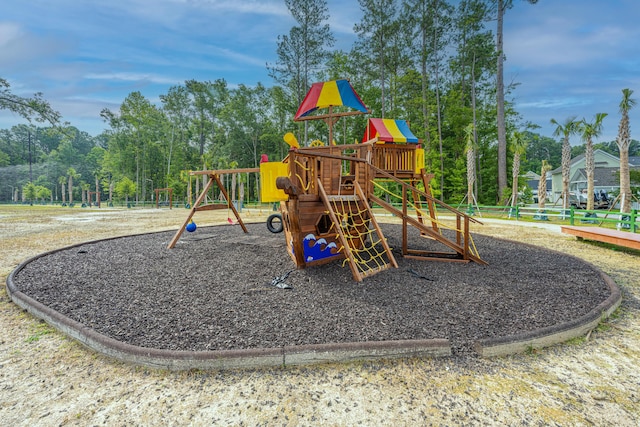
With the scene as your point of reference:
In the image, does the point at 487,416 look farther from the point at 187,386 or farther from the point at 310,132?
the point at 310,132

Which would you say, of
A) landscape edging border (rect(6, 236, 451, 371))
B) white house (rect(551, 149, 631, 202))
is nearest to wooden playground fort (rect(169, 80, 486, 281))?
landscape edging border (rect(6, 236, 451, 371))

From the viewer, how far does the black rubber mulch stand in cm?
278

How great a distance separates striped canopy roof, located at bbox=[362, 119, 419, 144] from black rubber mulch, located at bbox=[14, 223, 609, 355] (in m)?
3.92

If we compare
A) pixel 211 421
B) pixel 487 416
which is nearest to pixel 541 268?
pixel 487 416

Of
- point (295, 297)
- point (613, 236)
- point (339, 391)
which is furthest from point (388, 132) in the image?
point (339, 391)

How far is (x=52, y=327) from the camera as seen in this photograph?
3.18 m

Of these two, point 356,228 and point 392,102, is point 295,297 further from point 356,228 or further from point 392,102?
point 392,102

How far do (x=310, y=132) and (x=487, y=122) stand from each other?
15.9 meters

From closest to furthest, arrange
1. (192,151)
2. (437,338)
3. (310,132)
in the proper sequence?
1. (437,338)
2. (310,132)
3. (192,151)

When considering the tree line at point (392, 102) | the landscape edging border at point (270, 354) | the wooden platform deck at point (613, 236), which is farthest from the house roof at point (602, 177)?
the landscape edging border at point (270, 354)

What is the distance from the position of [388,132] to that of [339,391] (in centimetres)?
740

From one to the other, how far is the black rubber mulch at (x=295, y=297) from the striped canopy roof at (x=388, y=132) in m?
3.92

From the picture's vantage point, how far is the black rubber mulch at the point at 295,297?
2775mm

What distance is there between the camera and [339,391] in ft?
6.89
